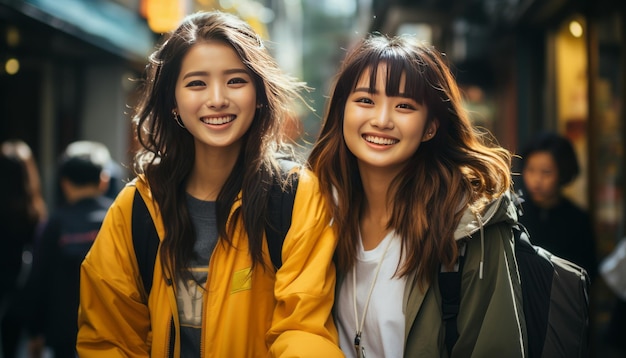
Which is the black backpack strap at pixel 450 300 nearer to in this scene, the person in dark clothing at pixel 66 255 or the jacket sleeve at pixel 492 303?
the jacket sleeve at pixel 492 303

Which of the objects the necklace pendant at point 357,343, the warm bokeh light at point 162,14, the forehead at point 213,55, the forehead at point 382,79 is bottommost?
the necklace pendant at point 357,343

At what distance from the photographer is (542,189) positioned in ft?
16.5

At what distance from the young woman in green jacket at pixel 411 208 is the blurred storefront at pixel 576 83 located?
227cm

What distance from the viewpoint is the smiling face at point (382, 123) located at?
9.88 feet

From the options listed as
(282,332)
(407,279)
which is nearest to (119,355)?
(282,332)

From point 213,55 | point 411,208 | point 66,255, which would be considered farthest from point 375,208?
point 66,255

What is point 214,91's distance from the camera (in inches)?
120

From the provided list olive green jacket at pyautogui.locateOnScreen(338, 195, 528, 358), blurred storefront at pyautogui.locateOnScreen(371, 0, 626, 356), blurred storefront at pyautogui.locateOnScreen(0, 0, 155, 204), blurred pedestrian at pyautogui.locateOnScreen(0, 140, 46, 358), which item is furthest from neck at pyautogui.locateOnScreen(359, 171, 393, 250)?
blurred storefront at pyautogui.locateOnScreen(0, 0, 155, 204)

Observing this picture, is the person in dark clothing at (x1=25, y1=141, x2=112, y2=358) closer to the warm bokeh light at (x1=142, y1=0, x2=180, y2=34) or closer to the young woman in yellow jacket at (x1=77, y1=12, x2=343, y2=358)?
the young woman in yellow jacket at (x1=77, y1=12, x2=343, y2=358)

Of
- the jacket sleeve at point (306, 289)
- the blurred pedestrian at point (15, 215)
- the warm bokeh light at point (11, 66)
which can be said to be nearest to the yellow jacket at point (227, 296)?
the jacket sleeve at point (306, 289)

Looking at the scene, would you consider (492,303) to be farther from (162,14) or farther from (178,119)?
(162,14)

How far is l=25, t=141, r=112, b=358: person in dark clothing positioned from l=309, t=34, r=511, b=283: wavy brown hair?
258 centimetres

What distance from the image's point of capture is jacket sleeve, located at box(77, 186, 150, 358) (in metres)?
3.01

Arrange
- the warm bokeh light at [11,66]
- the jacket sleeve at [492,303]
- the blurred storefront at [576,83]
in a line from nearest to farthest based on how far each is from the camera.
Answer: the jacket sleeve at [492,303] < the blurred storefront at [576,83] < the warm bokeh light at [11,66]
